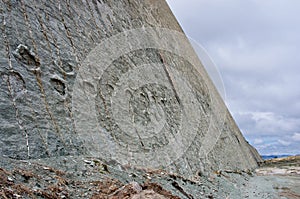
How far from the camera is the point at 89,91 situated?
306 inches

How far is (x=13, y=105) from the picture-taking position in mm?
5422

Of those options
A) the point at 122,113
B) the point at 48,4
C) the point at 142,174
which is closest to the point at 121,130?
the point at 122,113

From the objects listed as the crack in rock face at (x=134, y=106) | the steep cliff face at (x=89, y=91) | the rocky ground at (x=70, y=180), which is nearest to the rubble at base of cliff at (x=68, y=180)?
the rocky ground at (x=70, y=180)

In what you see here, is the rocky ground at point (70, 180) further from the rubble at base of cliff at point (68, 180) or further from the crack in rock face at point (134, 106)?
the crack in rock face at point (134, 106)

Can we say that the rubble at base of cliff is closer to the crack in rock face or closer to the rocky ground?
the rocky ground

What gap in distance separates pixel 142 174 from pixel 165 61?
9.81 m

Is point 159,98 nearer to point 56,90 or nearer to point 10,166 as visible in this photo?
point 56,90

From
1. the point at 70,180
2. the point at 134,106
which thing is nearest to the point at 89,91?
the point at 134,106

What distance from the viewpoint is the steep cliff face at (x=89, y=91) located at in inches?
223

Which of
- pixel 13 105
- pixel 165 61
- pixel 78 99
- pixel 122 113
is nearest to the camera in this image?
pixel 13 105

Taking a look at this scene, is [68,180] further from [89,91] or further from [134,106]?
[134,106]

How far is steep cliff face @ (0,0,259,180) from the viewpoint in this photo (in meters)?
5.66

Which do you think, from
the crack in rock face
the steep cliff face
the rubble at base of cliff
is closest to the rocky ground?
Result: the rubble at base of cliff

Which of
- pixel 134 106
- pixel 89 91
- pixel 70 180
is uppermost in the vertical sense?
pixel 89 91
